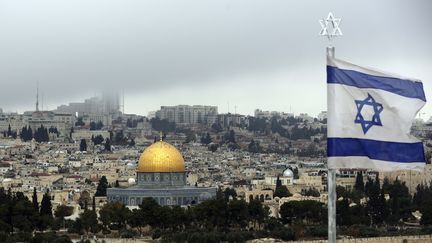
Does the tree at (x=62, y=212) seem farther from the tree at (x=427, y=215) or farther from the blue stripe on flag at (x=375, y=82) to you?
the blue stripe on flag at (x=375, y=82)

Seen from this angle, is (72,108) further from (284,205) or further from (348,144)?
(348,144)

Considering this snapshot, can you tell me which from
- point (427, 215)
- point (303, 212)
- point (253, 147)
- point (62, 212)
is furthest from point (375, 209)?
point (253, 147)

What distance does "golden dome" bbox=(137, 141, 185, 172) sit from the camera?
53312mm

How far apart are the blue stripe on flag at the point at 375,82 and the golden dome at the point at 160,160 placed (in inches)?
1792

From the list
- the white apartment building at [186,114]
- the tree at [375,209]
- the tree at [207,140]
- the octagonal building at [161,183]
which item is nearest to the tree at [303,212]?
the tree at [375,209]

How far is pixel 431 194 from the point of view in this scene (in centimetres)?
6134

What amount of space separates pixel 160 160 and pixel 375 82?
1801 inches

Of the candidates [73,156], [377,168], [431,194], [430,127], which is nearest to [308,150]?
[430,127]

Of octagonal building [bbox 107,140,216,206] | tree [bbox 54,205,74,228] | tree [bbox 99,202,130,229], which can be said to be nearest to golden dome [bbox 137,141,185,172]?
octagonal building [bbox 107,140,216,206]

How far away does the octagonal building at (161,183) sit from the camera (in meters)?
53.4

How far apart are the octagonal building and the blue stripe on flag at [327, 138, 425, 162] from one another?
45.4m

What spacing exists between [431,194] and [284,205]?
49.6 ft

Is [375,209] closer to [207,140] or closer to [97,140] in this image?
→ [97,140]

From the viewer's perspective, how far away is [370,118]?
770cm
